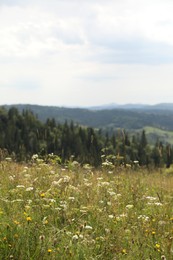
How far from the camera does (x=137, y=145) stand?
99.3 meters

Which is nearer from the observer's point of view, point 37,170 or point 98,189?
point 98,189

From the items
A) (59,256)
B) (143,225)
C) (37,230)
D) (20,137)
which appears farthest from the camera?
(20,137)

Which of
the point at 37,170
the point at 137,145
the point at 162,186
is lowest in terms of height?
the point at 137,145

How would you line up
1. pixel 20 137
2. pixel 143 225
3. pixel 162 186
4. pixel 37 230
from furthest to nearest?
pixel 20 137
pixel 162 186
pixel 143 225
pixel 37 230

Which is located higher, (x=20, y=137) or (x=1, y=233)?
(x=1, y=233)

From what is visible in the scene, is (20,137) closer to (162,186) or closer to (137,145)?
(137,145)

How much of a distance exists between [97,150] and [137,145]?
90396mm

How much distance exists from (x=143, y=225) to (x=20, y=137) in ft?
301

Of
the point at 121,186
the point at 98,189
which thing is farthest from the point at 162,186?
the point at 98,189

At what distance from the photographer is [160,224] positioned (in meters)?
4.79

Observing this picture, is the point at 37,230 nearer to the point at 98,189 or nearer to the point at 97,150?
the point at 98,189

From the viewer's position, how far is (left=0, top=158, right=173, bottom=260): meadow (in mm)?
3725

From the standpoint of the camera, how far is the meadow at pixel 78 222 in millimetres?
3725

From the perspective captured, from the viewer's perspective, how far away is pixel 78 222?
473cm
